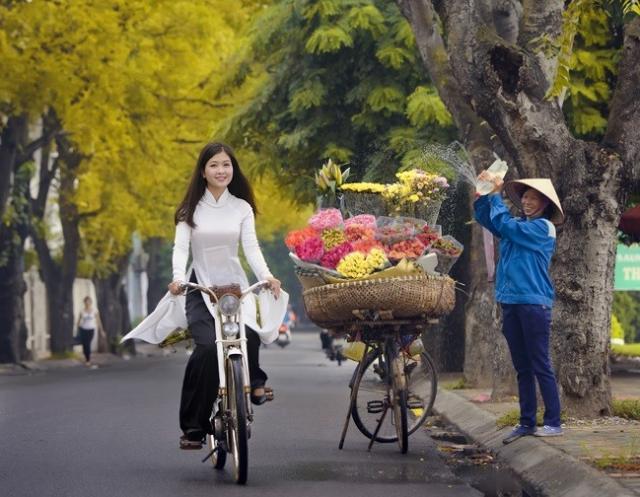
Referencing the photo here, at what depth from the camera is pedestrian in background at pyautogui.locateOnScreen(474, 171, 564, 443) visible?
11023mm

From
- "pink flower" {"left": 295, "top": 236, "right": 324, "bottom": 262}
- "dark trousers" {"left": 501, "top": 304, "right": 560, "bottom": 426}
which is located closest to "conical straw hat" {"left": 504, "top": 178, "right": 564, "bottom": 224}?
"dark trousers" {"left": 501, "top": 304, "right": 560, "bottom": 426}

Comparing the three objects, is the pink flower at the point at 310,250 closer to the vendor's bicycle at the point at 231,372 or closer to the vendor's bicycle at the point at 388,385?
the vendor's bicycle at the point at 388,385

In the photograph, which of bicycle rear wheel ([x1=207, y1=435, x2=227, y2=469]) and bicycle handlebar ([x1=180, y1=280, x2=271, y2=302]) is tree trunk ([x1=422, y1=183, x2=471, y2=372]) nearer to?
bicycle rear wheel ([x1=207, y1=435, x2=227, y2=469])

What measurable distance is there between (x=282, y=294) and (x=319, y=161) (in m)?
15.4

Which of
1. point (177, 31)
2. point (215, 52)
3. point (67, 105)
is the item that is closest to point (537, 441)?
point (67, 105)

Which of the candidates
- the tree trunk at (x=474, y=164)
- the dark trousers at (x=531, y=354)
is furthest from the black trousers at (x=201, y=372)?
the tree trunk at (x=474, y=164)

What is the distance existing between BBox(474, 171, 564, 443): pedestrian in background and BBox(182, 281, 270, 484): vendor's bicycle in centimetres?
185

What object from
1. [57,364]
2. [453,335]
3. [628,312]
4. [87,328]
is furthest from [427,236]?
[628,312]

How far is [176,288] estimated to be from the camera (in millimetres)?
9898

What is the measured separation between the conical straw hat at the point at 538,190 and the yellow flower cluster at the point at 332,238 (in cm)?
127

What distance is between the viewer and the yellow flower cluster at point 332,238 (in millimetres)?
11703

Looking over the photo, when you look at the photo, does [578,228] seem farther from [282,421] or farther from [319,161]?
[319,161]

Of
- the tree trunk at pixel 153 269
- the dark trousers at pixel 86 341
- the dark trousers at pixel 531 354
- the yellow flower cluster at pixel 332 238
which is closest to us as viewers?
the dark trousers at pixel 531 354

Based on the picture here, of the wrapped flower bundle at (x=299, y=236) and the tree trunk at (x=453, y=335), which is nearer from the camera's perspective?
the wrapped flower bundle at (x=299, y=236)
